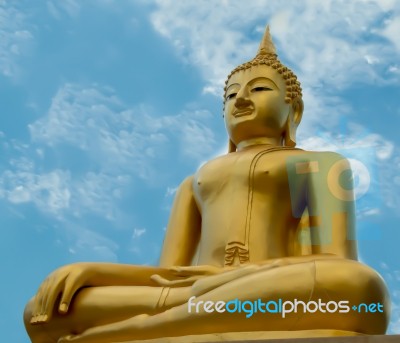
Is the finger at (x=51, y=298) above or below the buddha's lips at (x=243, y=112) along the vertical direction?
below

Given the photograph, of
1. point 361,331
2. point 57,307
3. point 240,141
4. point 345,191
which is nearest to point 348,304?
point 361,331

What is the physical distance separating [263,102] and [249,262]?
134cm

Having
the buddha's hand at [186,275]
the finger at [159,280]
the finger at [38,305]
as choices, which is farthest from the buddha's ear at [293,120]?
the finger at [38,305]

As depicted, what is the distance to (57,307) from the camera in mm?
4406

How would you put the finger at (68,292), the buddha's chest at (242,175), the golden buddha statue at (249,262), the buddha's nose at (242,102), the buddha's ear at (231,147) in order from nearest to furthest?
the golden buddha statue at (249,262) → the finger at (68,292) → the buddha's chest at (242,175) → the buddha's nose at (242,102) → the buddha's ear at (231,147)

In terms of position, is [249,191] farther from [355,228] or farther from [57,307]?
[57,307]

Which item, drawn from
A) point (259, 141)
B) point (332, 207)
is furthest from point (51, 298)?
point (259, 141)

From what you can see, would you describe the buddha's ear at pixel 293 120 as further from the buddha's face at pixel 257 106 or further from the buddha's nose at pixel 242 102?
the buddha's nose at pixel 242 102

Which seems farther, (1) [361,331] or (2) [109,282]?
(2) [109,282]

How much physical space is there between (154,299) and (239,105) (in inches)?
70.8

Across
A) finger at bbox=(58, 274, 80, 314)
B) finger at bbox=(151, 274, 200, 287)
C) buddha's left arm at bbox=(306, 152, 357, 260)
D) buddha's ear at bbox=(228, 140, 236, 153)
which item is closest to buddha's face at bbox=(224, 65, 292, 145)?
buddha's ear at bbox=(228, 140, 236, 153)

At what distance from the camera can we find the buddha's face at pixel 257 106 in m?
5.52

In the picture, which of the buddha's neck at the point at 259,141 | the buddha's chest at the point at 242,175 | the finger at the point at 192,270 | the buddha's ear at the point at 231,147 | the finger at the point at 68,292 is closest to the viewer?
the finger at the point at 68,292

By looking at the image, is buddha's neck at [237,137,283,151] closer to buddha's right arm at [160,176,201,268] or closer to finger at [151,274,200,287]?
buddha's right arm at [160,176,201,268]
